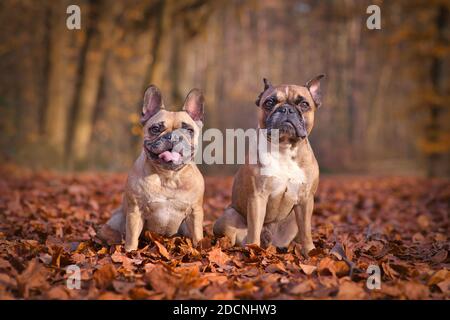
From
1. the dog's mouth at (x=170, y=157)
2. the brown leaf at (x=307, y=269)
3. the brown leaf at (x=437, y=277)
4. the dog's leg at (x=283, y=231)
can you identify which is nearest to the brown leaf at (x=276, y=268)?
the brown leaf at (x=307, y=269)

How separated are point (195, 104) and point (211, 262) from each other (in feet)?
4.59

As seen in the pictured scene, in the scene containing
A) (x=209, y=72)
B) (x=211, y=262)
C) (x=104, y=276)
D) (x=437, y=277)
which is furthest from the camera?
(x=209, y=72)

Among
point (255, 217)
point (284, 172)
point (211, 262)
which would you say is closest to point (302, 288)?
point (211, 262)

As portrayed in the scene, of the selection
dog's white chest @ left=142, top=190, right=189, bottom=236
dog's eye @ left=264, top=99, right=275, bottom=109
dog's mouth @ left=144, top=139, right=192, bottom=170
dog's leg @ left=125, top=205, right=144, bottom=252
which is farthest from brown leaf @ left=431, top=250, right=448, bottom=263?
dog's leg @ left=125, top=205, right=144, bottom=252

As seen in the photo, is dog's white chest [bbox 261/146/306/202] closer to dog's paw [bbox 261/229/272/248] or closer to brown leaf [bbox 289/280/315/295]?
dog's paw [bbox 261/229/272/248]

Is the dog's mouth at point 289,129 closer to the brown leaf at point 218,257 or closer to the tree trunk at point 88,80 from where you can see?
the brown leaf at point 218,257

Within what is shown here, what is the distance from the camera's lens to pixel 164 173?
411cm

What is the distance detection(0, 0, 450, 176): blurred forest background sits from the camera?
12.9m

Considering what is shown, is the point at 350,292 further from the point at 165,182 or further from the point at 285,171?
the point at 165,182

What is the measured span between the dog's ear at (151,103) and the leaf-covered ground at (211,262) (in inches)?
Answer: 40.4

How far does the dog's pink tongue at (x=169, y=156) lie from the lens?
3891 millimetres

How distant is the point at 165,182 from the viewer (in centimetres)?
411
